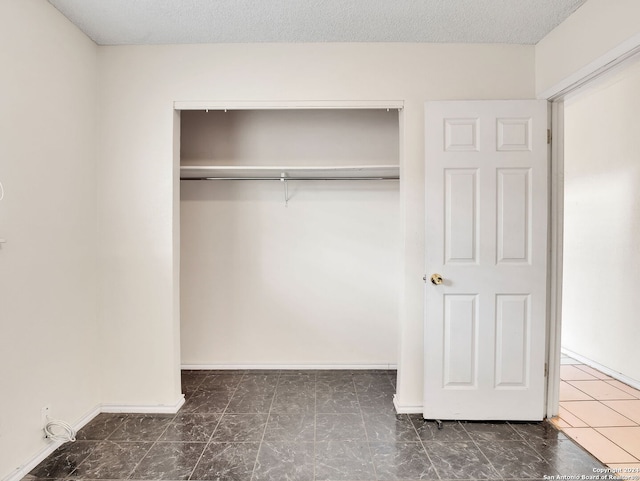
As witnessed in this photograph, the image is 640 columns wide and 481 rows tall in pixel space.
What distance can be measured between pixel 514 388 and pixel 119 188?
306 centimetres

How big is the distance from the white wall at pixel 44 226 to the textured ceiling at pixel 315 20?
299 millimetres

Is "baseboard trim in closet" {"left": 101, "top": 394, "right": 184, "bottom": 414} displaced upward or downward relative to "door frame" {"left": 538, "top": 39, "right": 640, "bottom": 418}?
downward

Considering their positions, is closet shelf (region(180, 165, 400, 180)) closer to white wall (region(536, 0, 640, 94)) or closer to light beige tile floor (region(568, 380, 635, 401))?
white wall (region(536, 0, 640, 94))

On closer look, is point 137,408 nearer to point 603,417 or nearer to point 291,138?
point 291,138

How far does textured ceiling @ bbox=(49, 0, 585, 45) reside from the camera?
201 centimetres

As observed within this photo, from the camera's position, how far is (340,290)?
3170 mm

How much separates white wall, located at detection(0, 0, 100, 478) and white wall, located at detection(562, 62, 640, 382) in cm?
401

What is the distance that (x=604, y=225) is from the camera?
127 inches

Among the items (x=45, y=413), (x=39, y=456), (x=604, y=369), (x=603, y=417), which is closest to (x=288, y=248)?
(x=45, y=413)

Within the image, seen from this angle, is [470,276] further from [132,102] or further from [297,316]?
[132,102]

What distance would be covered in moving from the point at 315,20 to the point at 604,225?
3187 millimetres

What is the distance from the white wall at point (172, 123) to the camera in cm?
240

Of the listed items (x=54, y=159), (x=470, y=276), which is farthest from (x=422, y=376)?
(x=54, y=159)

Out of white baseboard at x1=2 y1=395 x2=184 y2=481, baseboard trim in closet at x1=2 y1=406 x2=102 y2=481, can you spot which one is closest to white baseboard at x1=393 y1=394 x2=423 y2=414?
white baseboard at x1=2 y1=395 x2=184 y2=481
